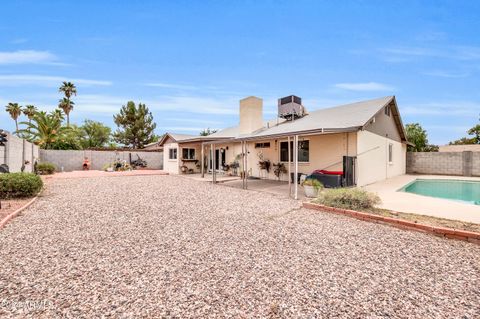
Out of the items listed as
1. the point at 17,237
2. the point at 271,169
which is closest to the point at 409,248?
the point at 17,237

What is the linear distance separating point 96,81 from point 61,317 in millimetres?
17460

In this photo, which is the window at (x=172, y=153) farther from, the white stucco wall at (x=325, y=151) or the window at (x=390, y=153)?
the window at (x=390, y=153)

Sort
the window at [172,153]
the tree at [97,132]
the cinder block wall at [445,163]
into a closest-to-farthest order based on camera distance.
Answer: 1. the cinder block wall at [445,163]
2. the window at [172,153]
3. the tree at [97,132]

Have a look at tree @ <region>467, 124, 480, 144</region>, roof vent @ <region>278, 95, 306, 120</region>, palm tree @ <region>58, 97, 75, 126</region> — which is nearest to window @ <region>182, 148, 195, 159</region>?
roof vent @ <region>278, 95, 306, 120</region>

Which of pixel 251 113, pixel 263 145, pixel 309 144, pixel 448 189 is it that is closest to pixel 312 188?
pixel 309 144

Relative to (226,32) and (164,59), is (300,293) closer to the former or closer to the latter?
(226,32)

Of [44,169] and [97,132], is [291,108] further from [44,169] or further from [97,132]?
[97,132]

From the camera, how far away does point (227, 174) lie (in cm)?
1772

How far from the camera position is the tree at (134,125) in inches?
1373

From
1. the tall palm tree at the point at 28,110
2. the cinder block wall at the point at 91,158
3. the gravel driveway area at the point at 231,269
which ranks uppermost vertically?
the tall palm tree at the point at 28,110

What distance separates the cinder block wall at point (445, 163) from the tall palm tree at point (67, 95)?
41068 mm

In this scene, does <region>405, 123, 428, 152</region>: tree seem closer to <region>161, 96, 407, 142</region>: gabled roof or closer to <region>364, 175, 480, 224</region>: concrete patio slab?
<region>161, 96, 407, 142</region>: gabled roof

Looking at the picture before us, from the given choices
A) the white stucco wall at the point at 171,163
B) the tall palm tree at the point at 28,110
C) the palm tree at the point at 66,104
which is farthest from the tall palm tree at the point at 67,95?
the white stucco wall at the point at 171,163

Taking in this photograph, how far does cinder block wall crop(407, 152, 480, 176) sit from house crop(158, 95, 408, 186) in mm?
1423
